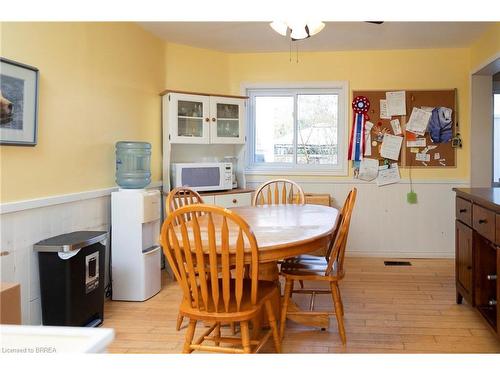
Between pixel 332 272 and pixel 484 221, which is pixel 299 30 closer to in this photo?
pixel 332 272

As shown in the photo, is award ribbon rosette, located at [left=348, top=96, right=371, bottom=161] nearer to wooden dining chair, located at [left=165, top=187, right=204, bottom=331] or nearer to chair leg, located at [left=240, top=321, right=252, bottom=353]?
wooden dining chair, located at [left=165, top=187, right=204, bottom=331]

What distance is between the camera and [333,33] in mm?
3781

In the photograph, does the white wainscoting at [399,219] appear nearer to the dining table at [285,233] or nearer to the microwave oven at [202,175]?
the microwave oven at [202,175]

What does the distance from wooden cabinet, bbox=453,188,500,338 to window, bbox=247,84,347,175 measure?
6.30ft

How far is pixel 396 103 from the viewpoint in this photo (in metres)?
4.36

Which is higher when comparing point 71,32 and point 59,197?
point 71,32

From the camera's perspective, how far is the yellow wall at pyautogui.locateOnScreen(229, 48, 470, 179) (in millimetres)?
4297

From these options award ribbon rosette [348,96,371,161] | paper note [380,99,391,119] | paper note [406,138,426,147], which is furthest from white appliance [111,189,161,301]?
paper note [406,138,426,147]

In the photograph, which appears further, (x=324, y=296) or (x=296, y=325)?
(x=324, y=296)

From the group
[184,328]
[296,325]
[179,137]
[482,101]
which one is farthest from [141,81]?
[482,101]
